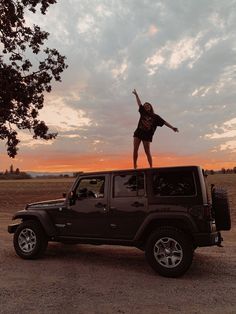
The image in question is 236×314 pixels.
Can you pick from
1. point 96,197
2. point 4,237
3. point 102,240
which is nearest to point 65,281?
point 102,240

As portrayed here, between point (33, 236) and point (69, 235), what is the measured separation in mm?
901

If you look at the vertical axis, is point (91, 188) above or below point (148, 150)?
below

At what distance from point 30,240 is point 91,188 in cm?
184

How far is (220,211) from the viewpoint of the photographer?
7887mm

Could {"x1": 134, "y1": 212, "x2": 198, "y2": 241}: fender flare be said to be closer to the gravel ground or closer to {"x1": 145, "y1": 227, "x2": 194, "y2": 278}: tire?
{"x1": 145, "y1": 227, "x2": 194, "y2": 278}: tire

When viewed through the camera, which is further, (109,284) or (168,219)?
(168,219)

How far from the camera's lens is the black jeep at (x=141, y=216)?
751cm

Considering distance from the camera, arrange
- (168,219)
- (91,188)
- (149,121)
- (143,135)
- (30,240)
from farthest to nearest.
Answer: (143,135) < (149,121) < (30,240) < (91,188) < (168,219)

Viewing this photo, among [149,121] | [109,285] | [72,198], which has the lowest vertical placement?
[109,285]

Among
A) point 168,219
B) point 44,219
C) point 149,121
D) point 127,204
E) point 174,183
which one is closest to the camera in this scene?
point 168,219

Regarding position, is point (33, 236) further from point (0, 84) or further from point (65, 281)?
point (0, 84)

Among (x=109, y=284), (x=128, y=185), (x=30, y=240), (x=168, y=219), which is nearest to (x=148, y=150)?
(x=128, y=185)

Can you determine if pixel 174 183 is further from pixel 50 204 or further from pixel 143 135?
pixel 143 135

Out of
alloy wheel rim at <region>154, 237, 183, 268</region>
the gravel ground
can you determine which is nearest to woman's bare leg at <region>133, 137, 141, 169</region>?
the gravel ground
